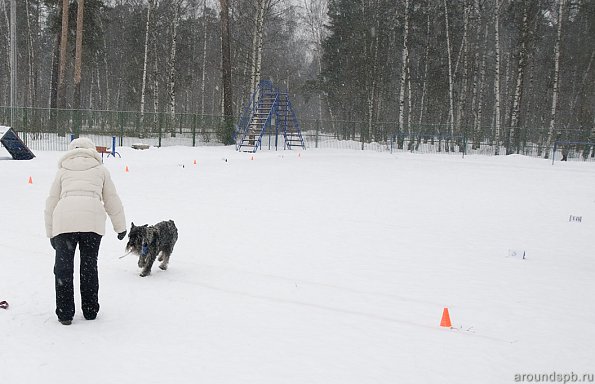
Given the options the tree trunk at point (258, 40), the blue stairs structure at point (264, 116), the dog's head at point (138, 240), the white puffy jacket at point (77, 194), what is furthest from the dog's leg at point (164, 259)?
the tree trunk at point (258, 40)

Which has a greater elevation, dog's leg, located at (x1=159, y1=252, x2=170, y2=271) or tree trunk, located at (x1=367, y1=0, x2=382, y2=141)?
tree trunk, located at (x1=367, y1=0, x2=382, y2=141)

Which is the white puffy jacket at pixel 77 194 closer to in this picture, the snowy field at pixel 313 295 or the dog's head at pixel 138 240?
the snowy field at pixel 313 295

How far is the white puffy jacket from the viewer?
14.5 ft

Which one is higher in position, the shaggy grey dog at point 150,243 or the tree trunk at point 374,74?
the tree trunk at point 374,74

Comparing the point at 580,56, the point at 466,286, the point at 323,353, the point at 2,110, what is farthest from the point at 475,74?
the point at 323,353

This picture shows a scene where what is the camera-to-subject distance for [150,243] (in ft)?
20.0

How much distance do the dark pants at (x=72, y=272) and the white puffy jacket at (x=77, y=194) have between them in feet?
0.34

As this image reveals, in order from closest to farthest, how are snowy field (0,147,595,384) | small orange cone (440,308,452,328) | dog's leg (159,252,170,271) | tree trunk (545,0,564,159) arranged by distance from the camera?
snowy field (0,147,595,384), small orange cone (440,308,452,328), dog's leg (159,252,170,271), tree trunk (545,0,564,159)

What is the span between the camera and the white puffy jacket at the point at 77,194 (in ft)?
14.5

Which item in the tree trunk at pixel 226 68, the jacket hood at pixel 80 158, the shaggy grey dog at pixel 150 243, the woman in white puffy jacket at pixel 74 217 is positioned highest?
the tree trunk at pixel 226 68

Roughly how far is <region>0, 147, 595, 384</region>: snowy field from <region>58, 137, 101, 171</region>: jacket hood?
149 cm

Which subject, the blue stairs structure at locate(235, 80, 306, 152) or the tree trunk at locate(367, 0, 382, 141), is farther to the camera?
the tree trunk at locate(367, 0, 382, 141)

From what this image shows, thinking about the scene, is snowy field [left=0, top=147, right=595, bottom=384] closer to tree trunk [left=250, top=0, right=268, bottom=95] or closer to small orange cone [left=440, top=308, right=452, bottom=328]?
small orange cone [left=440, top=308, right=452, bottom=328]

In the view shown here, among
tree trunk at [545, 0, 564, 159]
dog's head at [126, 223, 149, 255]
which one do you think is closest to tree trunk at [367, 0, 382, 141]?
tree trunk at [545, 0, 564, 159]
